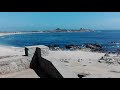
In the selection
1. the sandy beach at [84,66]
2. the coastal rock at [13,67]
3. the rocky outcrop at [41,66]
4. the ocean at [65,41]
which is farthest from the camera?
the ocean at [65,41]

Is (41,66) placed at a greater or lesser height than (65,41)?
greater

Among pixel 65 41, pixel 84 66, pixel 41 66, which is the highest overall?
pixel 41 66

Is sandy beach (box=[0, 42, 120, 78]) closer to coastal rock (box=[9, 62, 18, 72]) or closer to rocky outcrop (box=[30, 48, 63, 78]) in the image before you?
coastal rock (box=[9, 62, 18, 72])

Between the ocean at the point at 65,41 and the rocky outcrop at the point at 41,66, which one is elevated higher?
the rocky outcrop at the point at 41,66

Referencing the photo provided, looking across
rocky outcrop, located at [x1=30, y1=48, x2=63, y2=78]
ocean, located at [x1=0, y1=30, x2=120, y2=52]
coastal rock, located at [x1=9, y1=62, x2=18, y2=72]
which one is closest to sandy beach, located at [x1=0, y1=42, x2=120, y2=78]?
coastal rock, located at [x1=9, y1=62, x2=18, y2=72]

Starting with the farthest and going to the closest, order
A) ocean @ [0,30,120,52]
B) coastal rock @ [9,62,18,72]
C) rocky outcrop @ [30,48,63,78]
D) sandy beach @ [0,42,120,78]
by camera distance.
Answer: ocean @ [0,30,120,52] → coastal rock @ [9,62,18,72] → sandy beach @ [0,42,120,78] → rocky outcrop @ [30,48,63,78]

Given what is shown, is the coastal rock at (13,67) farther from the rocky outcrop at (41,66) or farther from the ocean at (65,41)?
the ocean at (65,41)

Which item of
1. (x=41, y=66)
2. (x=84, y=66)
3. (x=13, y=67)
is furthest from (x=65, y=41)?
(x=13, y=67)

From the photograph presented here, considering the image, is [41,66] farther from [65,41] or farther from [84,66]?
[65,41]

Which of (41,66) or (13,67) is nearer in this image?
(13,67)

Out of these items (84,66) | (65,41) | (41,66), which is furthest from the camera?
(65,41)

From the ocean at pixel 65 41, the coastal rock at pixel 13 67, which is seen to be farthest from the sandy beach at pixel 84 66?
the ocean at pixel 65 41
